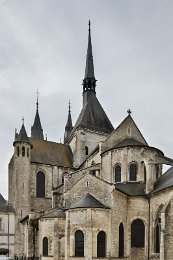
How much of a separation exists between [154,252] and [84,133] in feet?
90.7

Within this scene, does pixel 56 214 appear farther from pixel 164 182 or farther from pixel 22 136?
pixel 22 136

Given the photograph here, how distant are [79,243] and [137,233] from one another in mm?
5798

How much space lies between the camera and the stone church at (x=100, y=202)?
3584 centimetres

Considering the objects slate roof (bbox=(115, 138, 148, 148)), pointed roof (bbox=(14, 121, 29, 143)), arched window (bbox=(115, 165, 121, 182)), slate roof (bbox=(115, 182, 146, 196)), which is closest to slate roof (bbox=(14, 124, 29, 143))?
pointed roof (bbox=(14, 121, 29, 143))

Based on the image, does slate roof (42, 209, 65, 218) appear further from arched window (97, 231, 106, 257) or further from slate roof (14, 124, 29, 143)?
slate roof (14, 124, 29, 143)

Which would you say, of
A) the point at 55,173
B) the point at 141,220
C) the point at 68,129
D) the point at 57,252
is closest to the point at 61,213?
the point at 57,252

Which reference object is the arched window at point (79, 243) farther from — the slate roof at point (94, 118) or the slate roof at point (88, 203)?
the slate roof at point (94, 118)

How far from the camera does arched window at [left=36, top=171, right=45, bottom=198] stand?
5603cm

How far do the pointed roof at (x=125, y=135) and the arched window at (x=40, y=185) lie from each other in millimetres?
14140

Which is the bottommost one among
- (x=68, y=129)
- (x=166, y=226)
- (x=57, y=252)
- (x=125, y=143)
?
(x=57, y=252)

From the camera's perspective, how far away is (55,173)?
58.0 metres

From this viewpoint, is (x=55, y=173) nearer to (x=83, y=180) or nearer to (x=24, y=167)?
(x=24, y=167)

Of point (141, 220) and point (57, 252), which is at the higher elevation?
point (141, 220)

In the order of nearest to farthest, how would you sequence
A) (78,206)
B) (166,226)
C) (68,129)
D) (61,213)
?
1. (166,226)
2. (78,206)
3. (61,213)
4. (68,129)
